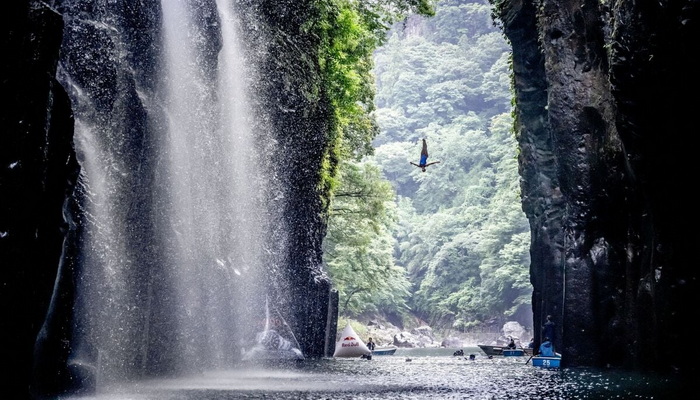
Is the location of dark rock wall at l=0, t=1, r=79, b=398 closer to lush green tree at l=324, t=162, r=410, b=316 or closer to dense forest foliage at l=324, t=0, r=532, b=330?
dense forest foliage at l=324, t=0, r=532, b=330

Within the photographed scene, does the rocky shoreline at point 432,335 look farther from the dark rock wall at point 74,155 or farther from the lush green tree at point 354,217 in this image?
the dark rock wall at point 74,155

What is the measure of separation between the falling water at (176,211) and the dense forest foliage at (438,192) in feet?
21.2

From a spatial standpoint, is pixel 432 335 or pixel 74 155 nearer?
pixel 74 155

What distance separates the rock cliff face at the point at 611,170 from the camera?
36.9ft

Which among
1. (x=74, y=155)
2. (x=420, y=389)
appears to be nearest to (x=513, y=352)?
(x=420, y=389)

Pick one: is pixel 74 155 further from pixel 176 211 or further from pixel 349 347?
pixel 349 347

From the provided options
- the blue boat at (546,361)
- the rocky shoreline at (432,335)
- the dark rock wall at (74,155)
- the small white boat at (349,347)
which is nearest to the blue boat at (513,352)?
the small white boat at (349,347)

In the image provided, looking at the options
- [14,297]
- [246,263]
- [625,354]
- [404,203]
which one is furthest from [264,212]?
[404,203]

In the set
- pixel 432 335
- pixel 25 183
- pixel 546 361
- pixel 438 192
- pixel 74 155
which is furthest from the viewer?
pixel 438 192

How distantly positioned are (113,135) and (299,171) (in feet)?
35.7

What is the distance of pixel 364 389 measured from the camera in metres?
10.9

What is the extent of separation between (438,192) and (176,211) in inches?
2626

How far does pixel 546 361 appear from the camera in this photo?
685 inches

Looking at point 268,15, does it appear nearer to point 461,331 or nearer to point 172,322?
point 172,322
